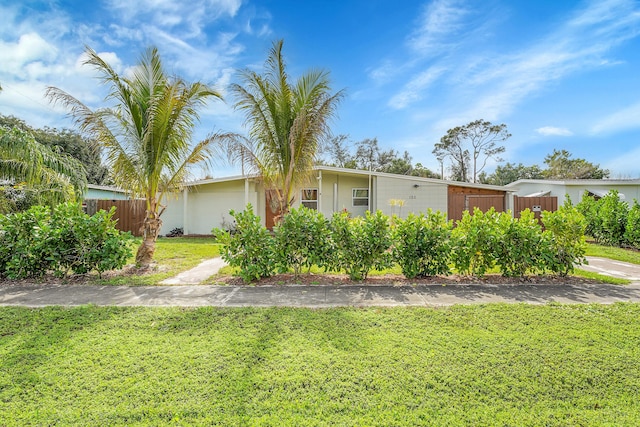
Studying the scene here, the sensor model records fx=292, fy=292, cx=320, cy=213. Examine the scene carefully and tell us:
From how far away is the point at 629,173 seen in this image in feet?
108

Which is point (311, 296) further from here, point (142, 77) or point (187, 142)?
point (142, 77)

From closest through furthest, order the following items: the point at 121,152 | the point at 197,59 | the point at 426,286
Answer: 1. the point at 426,286
2. the point at 121,152
3. the point at 197,59

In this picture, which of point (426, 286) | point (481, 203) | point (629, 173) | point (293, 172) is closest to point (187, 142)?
point (293, 172)

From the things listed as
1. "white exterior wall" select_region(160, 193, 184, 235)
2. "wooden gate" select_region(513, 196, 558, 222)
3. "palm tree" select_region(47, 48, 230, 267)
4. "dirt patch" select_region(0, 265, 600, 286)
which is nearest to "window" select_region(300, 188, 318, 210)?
"white exterior wall" select_region(160, 193, 184, 235)

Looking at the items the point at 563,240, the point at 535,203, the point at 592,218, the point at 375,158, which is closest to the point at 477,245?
the point at 563,240

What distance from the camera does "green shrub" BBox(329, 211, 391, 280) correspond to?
539cm

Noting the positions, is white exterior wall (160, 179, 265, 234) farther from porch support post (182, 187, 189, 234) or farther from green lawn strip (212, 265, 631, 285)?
green lawn strip (212, 265, 631, 285)

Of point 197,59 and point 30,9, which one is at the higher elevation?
point 30,9

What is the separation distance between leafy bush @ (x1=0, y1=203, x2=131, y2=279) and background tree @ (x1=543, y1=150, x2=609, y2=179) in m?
44.3

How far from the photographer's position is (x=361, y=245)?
17.7 feet

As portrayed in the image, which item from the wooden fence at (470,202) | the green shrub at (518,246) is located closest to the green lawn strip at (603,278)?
the green shrub at (518,246)

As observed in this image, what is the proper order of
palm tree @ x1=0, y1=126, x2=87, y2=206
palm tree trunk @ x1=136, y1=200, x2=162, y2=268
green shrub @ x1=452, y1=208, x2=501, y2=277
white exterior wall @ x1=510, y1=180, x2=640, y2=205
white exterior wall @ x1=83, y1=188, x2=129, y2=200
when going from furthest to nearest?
1. white exterior wall @ x1=83, y1=188, x2=129, y2=200
2. white exterior wall @ x1=510, y1=180, x2=640, y2=205
3. palm tree trunk @ x1=136, y1=200, x2=162, y2=268
4. palm tree @ x1=0, y1=126, x2=87, y2=206
5. green shrub @ x1=452, y1=208, x2=501, y2=277

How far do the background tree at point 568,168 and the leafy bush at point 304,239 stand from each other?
41.3 m

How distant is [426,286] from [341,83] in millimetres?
5696
